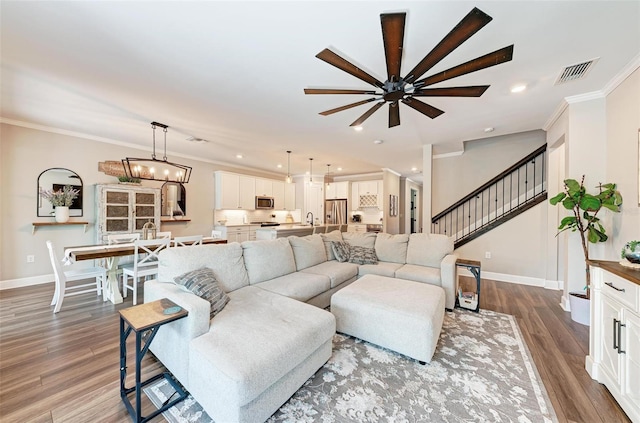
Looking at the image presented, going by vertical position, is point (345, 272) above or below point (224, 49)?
below

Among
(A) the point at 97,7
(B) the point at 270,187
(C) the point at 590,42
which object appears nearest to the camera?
Answer: (A) the point at 97,7

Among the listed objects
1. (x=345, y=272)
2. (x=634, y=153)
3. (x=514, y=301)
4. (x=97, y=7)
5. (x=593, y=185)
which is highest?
(x=97, y=7)

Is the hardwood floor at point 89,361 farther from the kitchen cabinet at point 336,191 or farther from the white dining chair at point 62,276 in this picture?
the kitchen cabinet at point 336,191

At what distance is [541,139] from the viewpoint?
4641 mm

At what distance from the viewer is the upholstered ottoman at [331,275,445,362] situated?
205cm

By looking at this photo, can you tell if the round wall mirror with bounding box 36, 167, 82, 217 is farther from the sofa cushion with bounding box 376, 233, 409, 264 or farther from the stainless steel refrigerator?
the stainless steel refrigerator

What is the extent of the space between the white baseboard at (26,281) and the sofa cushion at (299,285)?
168 inches

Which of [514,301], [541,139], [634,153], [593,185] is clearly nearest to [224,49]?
[634,153]

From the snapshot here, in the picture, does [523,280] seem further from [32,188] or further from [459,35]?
[32,188]

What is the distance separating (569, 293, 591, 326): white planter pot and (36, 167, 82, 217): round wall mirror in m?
7.71

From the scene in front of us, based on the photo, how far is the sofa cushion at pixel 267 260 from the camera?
112 inches

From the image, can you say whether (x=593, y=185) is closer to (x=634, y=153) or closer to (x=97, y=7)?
(x=634, y=153)

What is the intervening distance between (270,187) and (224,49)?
6.00m

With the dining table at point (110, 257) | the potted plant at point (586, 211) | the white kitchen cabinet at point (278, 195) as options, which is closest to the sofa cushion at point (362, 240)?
the potted plant at point (586, 211)
